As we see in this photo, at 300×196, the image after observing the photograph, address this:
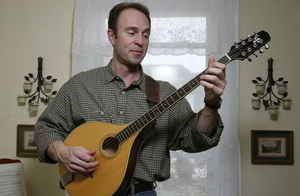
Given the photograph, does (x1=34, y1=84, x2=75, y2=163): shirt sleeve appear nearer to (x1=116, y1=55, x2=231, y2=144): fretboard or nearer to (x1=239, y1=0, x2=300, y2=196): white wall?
(x1=116, y1=55, x2=231, y2=144): fretboard

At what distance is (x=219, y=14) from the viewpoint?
2.55 m

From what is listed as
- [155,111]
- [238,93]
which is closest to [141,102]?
[155,111]

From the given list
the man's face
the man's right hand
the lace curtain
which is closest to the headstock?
the man's face

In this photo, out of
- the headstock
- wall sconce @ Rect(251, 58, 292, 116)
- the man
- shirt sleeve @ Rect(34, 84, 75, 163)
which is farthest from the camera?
wall sconce @ Rect(251, 58, 292, 116)

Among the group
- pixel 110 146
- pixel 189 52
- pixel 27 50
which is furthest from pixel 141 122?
pixel 27 50

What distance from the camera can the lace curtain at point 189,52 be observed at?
2.48m

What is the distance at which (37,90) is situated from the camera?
2.65m

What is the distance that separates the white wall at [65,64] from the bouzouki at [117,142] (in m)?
1.28

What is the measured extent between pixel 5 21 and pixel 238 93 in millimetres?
2306

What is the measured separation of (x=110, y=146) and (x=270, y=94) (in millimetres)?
1633

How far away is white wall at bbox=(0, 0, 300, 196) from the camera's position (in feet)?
8.19

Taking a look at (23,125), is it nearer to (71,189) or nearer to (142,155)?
(71,189)

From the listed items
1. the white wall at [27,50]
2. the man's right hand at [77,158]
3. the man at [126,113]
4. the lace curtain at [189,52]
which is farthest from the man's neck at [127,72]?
the white wall at [27,50]

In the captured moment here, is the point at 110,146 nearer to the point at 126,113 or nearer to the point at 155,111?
the point at 126,113
